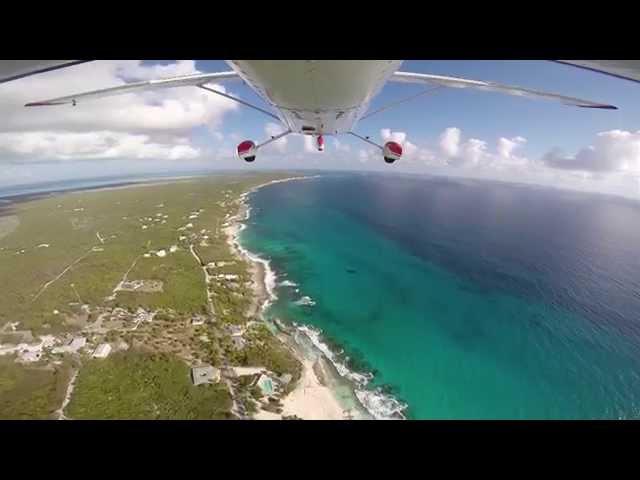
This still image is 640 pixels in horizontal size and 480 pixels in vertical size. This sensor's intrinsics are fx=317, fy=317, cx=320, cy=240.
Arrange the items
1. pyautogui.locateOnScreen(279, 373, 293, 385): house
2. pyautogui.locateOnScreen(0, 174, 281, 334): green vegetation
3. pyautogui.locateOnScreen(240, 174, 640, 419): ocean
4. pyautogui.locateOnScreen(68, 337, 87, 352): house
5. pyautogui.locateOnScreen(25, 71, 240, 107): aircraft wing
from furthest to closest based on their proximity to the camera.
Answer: pyautogui.locateOnScreen(0, 174, 281, 334): green vegetation < pyautogui.locateOnScreen(68, 337, 87, 352): house < pyautogui.locateOnScreen(240, 174, 640, 419): ocean < pyautogui.locateOnScreen(279, 373, 293, 385): house < pyautogui.locateOnScreen(25, 71, 240, 107): aircraft wing

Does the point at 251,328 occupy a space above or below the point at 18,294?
above

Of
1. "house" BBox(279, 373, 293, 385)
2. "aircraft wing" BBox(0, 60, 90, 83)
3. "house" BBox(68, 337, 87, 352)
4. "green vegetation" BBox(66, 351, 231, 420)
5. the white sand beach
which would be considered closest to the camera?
"aircraft wing" BBox(0, 60, 90, 83)

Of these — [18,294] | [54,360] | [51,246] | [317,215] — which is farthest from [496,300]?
[51,246]

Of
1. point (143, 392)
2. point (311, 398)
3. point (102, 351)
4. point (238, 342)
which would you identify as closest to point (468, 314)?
point (311, 398)

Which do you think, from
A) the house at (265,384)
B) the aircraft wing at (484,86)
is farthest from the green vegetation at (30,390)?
the aircraft wing at (484,86)

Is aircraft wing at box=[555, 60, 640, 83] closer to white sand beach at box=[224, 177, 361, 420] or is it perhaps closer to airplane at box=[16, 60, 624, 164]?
airplane at box=[16, 60, 624, 164]

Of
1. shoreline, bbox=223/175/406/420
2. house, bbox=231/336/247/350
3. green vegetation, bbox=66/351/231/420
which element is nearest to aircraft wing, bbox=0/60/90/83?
shoreline, bbox=223/175/406/420
